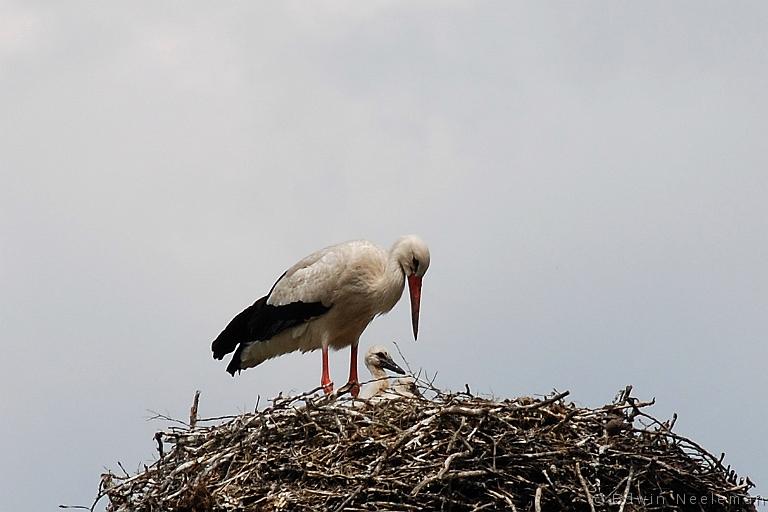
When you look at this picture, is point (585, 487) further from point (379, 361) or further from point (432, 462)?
point (379, 361)

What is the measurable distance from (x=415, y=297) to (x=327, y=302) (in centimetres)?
57

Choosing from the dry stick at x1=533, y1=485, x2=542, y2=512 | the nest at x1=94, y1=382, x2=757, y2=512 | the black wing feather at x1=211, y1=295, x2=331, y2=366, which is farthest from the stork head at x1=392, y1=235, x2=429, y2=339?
the dry stick at x1=533, y1=485, x2=542, y2=512

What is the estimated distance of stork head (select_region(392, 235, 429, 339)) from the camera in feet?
35.6

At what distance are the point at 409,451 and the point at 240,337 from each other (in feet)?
11.2

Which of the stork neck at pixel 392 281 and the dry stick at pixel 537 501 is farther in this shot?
the stork neck at pixel 392 281

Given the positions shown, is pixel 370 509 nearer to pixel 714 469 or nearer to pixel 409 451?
pixel 409 451

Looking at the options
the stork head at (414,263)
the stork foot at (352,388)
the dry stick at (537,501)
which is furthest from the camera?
the stork head at (414,263)

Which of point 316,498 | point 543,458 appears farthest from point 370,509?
point 543,458

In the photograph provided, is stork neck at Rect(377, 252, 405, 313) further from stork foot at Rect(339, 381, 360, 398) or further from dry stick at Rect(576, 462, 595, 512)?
dry stick at Rect(576, 462, 595, 512)

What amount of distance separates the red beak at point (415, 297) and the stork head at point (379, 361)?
0.91 feet

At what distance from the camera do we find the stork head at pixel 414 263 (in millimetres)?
10844

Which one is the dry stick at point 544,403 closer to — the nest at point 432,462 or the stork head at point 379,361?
the nest at point 432,462

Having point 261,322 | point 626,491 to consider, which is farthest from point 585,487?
point 261,322

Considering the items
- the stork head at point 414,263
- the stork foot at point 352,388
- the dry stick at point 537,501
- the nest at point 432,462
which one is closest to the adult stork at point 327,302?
the stork head at point 414,263
